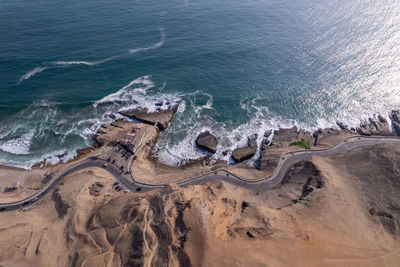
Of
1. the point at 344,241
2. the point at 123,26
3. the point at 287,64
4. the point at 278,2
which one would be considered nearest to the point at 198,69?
the point at 287,64

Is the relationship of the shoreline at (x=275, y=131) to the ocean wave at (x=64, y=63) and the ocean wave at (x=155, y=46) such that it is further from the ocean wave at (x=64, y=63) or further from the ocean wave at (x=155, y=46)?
the ocean wave at (x=155, y=46)

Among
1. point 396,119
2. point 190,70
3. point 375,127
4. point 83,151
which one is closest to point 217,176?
point 83,151

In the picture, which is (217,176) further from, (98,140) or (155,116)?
(98,140)

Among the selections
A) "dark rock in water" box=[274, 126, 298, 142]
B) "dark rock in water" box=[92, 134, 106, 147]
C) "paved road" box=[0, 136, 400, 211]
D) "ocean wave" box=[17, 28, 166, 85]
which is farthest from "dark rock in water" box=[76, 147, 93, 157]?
"dark rock in water" box=[274, 126, 298, 142]

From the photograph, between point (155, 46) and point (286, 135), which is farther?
point (155, 46)

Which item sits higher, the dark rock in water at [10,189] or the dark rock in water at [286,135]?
the dark rock in water at [286,135]

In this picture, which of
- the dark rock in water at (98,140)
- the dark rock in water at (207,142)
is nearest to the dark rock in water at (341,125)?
the dark rock in water at (207,142)
